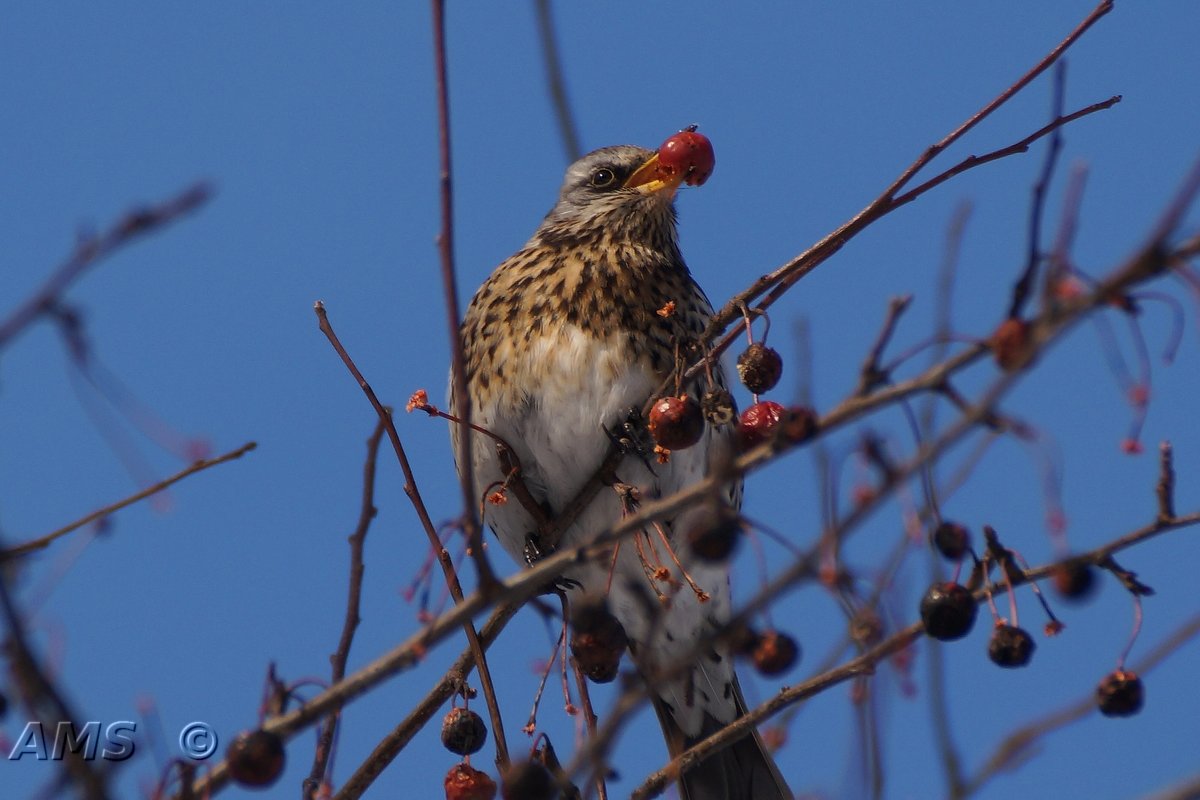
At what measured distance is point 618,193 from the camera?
4691mm

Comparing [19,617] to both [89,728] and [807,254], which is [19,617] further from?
[807,254]

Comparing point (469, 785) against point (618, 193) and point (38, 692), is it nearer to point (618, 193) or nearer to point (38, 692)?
point (38, 692)

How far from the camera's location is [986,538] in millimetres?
2123

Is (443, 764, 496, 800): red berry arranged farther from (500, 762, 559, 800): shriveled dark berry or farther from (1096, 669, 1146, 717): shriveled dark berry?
(1096, 669, 1146, 717): shriveled dark berry

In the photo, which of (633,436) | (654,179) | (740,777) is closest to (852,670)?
(633,436)

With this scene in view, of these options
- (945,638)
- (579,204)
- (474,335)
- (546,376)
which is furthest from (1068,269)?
(579,204)

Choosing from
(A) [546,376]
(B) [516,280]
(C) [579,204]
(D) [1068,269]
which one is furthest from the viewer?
(C) [579,204]

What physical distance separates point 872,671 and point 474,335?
7.47ft

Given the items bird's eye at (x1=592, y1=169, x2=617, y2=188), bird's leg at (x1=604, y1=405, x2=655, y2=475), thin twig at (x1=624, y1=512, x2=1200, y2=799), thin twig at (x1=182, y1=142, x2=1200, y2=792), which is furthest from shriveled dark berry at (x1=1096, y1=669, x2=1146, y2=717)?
bird's eye at (x1=592, y1=169, x2=617, y2=188)

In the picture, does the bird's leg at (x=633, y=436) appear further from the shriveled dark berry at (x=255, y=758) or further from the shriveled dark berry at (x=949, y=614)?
the shriveled dark berry at (x=255, y=758)

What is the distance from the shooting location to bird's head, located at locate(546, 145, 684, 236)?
14.9 feet

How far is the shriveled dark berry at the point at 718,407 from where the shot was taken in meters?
2.63

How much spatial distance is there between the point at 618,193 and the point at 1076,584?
2.82 meters

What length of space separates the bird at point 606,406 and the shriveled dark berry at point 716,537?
1.62 metres
